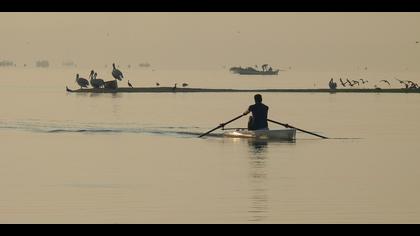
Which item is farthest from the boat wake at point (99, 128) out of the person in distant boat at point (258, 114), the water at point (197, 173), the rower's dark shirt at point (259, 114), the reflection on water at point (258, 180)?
the reflection on water at point (258, 180)

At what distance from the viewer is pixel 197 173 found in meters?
31.9

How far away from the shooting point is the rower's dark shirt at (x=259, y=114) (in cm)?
3909

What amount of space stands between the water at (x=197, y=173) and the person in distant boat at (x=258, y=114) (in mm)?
610

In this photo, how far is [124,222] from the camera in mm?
23219

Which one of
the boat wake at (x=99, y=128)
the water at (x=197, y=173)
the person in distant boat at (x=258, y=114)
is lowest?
the boat wake at (x=99, y=128)

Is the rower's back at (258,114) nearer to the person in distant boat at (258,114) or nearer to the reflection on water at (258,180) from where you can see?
the person in distant boat at (258,114)

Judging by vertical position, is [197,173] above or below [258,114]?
below

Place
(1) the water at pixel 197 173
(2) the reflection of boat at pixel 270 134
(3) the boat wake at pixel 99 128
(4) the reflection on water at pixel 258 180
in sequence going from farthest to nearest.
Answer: (3) the boat wake at pixel 99 128
(2) the reflection of boat at pixel 270 134
(4) the reflection on water at pixel 258 180
(1) the water at pixel 197 173

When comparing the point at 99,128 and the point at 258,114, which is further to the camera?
the point at 99,128

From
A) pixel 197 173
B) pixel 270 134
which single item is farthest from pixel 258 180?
pixel 270 134

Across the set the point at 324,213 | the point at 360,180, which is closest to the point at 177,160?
the point at 360,180

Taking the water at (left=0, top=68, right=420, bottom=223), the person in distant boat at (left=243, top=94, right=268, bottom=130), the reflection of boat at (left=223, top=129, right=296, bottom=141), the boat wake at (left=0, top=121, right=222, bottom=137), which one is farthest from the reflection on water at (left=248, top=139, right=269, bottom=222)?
the boat wake at (left=0, top=121, right=222, bottom=137)

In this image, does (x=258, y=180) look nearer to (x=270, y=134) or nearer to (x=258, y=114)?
(x=258, y=114)

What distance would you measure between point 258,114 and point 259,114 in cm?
3
